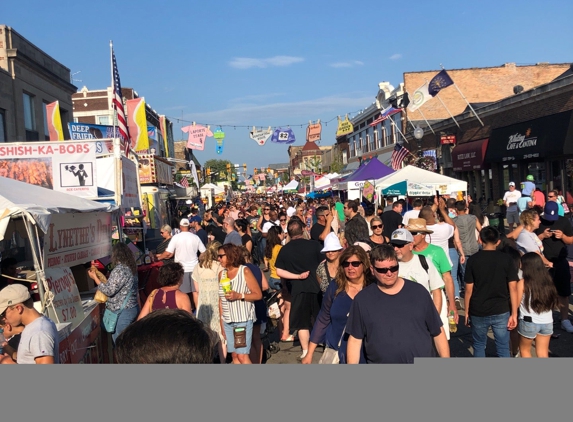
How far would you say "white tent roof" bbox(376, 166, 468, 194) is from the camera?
17.2 metres

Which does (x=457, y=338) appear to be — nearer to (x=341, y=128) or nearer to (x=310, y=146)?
(x=341, y=128)

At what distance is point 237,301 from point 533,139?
66.1 feet

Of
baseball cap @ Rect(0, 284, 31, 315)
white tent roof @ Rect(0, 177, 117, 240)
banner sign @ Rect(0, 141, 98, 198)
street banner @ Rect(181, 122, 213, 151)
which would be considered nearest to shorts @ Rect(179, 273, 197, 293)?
banner sign @ Rect(0, 141, 98, 198)

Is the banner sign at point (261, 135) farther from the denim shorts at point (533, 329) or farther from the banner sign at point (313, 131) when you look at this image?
the denim shorts at point (533, 329)

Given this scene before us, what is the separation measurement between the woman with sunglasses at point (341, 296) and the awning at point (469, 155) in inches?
986

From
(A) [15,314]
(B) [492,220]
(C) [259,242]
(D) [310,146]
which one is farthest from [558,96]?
(D) [310,146]

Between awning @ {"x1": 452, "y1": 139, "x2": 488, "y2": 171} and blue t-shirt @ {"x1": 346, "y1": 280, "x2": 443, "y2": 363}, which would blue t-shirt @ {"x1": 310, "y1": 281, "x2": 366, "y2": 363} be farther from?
awning @ {"x1": 452, "y1": 139, "x2": 488, "y2": 171}

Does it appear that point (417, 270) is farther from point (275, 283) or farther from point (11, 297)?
point (275, 283)

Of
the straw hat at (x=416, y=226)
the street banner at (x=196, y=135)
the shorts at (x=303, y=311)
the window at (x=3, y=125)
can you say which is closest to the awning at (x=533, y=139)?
the shorts at (x=303, y=311)

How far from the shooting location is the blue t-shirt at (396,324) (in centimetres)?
373

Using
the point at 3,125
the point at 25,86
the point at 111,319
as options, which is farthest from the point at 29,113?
the point at 111,319

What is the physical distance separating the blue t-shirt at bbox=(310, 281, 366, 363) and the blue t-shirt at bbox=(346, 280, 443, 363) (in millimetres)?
695

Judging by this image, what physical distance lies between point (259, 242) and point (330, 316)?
10.5 m

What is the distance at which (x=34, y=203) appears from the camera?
202 inches
